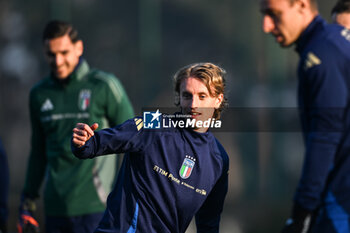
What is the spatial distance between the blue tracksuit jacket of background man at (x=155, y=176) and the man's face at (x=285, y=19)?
81 cm

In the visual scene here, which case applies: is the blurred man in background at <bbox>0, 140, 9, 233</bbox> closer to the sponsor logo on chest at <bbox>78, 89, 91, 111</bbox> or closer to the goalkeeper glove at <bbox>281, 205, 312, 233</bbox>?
the sponsor logo on chest at <bbox>78, 89, 91, 111</bbox>

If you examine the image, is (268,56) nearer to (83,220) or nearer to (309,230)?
(83,220)

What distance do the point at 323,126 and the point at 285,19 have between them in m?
0.60

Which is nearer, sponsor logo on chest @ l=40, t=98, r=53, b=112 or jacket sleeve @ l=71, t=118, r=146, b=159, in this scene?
jacket sleeve @ l=71, t=118, r=146, b=159

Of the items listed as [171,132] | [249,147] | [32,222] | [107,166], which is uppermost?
[171,132]

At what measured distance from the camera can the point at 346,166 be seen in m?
3.00

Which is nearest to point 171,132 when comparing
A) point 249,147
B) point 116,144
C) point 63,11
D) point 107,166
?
point 116,144

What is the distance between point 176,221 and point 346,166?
107cm

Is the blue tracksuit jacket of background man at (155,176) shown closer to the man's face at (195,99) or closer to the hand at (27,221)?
the man's face at (195,99)

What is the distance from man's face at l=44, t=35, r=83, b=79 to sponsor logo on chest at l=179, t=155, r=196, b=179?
2230mm

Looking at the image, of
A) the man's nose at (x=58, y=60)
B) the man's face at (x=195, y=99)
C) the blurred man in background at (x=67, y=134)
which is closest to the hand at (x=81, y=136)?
the man's face at (x=195, y=99)

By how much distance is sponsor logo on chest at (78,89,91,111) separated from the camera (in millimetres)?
5418

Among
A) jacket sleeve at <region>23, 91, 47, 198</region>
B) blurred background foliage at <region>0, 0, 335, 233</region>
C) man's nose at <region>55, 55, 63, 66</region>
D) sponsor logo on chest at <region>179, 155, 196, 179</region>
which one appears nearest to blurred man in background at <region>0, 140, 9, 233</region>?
jacket sleeve at <region>23, 91, 47, 198</region>

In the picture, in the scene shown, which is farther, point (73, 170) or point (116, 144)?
point (73, 170)
